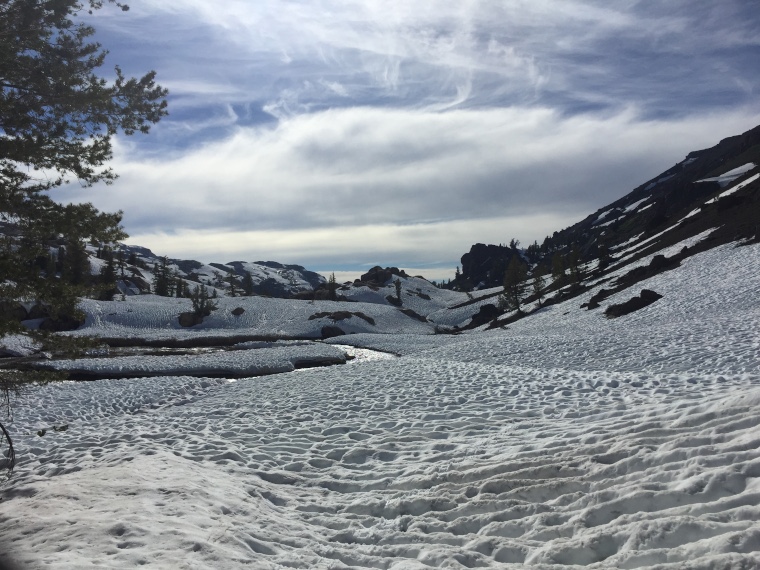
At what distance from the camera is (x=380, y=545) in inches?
253

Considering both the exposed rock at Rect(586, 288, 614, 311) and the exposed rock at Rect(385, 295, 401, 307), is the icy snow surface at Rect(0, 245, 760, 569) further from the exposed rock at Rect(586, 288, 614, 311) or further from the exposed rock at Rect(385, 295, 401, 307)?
the exposed rock at Rect(385, 295, 401, 307)

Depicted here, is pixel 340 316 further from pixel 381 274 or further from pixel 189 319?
pixel 381 274

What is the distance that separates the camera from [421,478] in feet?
26.9

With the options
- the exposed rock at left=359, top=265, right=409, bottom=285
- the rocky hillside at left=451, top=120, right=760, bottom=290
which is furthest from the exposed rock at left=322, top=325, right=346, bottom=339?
the exposed rock at left=359, top=265, right=409, bottom=285

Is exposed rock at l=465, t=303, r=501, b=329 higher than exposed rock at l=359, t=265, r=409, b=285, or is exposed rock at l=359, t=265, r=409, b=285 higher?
exposed rock at l=359, t=265, r=409, b=285

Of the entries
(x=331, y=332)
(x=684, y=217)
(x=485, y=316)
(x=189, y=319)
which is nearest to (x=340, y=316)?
(x=331, y=332)

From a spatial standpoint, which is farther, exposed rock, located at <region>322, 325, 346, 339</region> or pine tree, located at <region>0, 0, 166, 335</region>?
exposed rock, located at <region>322, 325, 346, 339</region>

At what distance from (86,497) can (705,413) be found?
10098mm

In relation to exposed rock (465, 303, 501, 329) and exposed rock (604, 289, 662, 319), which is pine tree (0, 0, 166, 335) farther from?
exposed rock (465, 303, 501, 329)

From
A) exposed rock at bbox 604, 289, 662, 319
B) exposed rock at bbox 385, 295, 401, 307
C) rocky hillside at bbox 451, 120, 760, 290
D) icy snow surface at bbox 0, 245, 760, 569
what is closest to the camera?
icy snow surface at bbox 0, 245, 760, 569

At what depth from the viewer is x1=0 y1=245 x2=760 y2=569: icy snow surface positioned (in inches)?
221

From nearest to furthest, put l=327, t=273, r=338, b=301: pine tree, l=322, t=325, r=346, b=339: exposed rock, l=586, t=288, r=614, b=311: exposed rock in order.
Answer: l=586, t=288, r=614, b=311: exposed rock, l=322, t=325, r=346, b=339: exposed rock, l=327, t=273, r=338, b=301: pine tree

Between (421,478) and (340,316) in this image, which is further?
(340,316)

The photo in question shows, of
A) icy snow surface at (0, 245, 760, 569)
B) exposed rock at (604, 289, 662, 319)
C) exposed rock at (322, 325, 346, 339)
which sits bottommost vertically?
exposed rock at (322, 325, 346, 339)
